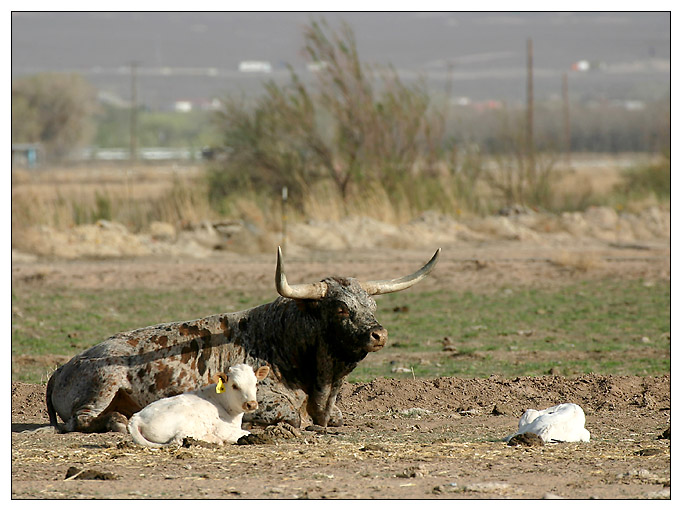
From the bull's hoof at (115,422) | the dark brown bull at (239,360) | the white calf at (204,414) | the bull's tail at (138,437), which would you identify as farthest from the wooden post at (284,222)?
the bull's tail at (138,437)

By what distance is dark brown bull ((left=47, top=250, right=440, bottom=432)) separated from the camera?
28.1 feet

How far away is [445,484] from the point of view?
21.0 ft

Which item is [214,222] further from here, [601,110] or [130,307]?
[601,110]

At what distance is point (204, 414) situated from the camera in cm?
780

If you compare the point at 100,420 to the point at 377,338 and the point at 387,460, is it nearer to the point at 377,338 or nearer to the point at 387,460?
the point at 377,338

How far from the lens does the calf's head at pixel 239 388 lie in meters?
7.75

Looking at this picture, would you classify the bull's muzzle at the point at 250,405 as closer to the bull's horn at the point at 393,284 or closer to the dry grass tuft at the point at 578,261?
the bull's horn at the point at 393,284

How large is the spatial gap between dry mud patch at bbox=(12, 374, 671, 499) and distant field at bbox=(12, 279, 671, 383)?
7.38 ft

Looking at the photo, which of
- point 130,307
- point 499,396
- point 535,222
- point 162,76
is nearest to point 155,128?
point 162,76

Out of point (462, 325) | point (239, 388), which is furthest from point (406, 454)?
point (462, 325)

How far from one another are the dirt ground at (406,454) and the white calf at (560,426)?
0.48ft

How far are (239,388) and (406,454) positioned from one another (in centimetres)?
129

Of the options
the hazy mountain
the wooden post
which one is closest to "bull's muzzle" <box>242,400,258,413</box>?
the wooden post
